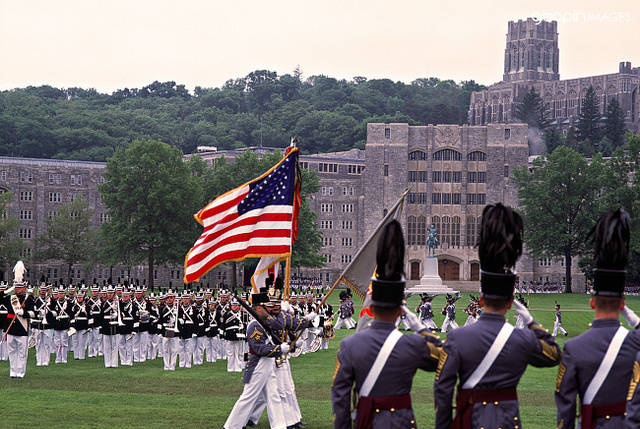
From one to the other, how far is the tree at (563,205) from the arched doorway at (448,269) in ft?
60.6

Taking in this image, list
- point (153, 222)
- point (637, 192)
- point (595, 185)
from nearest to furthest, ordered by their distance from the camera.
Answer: point (637, 192) → point (153, 222) → point (595, 185)

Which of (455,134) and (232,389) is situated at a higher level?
(455,134)

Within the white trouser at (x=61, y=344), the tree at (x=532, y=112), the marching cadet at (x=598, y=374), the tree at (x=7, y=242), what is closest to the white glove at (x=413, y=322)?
the marching cadet at (x=598, y=374)

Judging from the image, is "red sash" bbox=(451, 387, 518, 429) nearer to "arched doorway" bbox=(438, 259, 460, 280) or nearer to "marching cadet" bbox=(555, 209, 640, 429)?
"marching cadet" bbox=(555, 209, 640, 429)

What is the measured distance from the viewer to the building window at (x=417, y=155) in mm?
111438

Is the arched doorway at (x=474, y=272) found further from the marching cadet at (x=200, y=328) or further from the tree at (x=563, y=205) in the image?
the marching cadet at (x=200, y=328)

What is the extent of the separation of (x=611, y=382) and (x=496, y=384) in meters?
0.96

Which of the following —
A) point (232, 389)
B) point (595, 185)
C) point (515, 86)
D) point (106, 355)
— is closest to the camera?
A: point (232, 389)

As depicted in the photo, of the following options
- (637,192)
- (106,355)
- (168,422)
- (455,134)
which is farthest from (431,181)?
(168,422)

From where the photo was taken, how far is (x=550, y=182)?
297ft

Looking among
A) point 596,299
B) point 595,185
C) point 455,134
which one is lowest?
point 596,299

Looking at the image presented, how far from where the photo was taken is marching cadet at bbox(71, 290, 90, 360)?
90.5 ft

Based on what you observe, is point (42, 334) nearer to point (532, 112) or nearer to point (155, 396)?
point (155, 396)

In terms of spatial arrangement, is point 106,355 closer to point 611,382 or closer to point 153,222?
point 611,382
